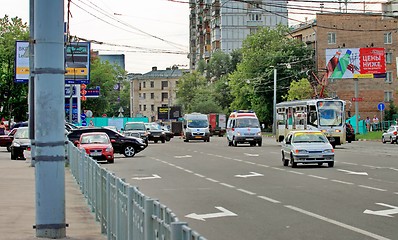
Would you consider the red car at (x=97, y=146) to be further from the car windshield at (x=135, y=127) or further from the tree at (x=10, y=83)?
the tree at (x=10, y=83)

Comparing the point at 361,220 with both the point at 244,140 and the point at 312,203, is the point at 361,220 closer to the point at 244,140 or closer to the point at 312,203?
the point at 312,203

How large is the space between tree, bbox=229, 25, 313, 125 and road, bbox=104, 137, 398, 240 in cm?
7005

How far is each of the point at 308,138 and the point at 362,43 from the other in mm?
69485

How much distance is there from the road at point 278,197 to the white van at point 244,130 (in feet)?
82.0

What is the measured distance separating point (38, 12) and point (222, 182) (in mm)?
14178

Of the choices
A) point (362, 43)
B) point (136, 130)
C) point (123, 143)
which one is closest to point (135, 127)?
point (136, 130)

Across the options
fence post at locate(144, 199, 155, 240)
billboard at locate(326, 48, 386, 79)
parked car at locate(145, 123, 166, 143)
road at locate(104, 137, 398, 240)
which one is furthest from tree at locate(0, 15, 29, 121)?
fence post at locate(144, 199, 155, 240)

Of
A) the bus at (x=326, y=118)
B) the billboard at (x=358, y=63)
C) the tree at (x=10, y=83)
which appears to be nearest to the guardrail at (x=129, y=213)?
the bus at (x=326, y=118)

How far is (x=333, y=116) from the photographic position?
2120 inches

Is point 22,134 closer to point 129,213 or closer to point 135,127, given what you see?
point 135,127

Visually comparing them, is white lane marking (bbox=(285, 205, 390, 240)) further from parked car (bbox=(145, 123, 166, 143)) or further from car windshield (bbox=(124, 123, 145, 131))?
parked car (bbox=(145, 123, 166, 143))

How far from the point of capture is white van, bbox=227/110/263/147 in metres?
60.1

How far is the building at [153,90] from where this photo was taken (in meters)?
183

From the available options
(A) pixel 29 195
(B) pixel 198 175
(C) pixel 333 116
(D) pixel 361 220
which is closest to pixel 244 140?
(C) pixel 333 116
